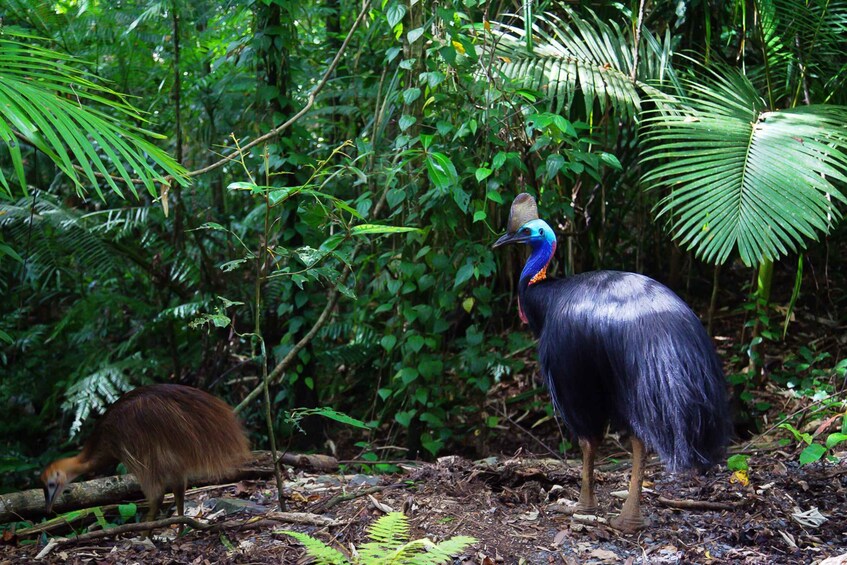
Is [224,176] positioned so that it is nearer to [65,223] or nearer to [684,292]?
[65,223]

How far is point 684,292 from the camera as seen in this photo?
609 centimetres

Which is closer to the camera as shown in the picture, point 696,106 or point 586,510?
point 586,510

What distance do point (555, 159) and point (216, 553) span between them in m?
2.37

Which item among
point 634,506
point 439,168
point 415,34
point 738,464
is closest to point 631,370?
point 634,506

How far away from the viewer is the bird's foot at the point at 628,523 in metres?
3.43

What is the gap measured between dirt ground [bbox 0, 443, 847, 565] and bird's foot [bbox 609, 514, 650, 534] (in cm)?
3

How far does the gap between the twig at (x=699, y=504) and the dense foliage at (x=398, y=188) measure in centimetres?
104

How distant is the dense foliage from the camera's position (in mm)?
4176

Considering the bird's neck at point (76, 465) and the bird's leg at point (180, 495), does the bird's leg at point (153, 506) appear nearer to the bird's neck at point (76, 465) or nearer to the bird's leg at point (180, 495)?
the bird's leg at point (180, 495)

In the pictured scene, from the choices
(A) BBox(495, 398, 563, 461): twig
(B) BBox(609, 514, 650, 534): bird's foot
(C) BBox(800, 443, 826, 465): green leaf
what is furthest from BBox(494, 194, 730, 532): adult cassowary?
(A) BBox(495, 398, 563, 461): twig

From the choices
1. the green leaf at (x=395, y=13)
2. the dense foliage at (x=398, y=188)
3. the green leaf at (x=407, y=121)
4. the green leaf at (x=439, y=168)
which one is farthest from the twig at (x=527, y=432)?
the green leaf at (x=395, y=13)

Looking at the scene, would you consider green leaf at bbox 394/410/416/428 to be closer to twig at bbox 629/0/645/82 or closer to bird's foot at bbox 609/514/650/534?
Answer: bird's foot at bbox 609/514/650/534

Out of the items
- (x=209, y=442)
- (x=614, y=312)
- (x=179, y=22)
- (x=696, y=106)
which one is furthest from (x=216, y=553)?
(x=179, y=22)

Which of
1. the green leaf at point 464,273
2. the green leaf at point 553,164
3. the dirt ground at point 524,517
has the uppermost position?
the green leaf at point 553,164
